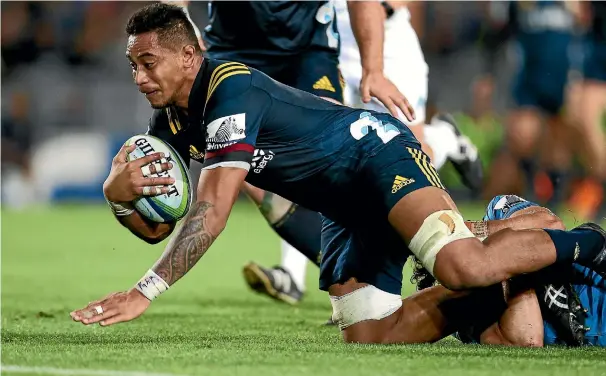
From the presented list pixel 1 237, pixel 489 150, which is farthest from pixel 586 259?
pixel 489 150

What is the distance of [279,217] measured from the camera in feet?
21.7

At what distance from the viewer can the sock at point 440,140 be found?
25.3 feet

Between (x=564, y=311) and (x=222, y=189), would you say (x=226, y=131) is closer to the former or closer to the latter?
(x=222, y=189)

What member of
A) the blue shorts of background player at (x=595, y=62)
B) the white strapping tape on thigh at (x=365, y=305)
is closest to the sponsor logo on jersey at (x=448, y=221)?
the white strapping tape on thigh at (x=365, y=305)

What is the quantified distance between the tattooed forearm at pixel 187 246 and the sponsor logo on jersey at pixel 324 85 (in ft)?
6.72

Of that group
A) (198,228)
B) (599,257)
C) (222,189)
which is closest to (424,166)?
(599,257)

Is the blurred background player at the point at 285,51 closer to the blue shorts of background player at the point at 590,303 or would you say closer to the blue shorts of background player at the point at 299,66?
the blue shorts of background player at the point at 299,66

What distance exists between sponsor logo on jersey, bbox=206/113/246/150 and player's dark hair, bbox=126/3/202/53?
42cm

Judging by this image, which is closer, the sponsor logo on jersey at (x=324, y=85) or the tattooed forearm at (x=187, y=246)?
the tattooed forearm at (x=187, y=246)

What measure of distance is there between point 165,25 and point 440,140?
10.9 feet

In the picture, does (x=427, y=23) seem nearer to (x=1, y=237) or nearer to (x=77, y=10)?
(x=77, y=10)

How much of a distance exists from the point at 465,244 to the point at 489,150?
10803mm

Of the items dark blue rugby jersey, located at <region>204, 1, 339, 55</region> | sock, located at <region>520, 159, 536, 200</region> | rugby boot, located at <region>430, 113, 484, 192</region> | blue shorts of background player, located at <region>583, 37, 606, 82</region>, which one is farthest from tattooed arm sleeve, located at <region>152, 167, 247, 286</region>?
sock, located at <region>520, 159, 536, 200</region>

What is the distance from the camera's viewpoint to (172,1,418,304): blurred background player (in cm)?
655
